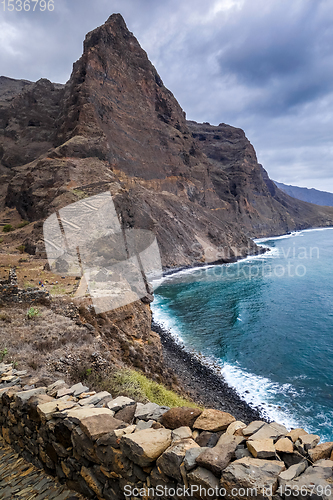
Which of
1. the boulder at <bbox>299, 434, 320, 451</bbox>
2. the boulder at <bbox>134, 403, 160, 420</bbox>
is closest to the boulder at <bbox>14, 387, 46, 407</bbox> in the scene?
the boulder at <bbox>134, 403, 160, 420</bbox>

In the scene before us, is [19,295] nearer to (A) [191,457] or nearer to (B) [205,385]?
(A) [191,457]

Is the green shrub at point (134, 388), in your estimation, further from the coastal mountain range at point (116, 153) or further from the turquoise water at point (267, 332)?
the coastal mountain range at point (116, 153)

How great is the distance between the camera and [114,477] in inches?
133

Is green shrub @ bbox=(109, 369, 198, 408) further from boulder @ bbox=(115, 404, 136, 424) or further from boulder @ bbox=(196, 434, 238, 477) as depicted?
boulder @ bbox=(196, 434, 238, 477)

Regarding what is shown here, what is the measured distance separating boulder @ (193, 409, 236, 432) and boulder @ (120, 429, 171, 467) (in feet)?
1.54

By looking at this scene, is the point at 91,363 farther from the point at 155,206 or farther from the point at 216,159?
the point at 216,159

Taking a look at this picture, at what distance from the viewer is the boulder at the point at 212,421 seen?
346 centimetres

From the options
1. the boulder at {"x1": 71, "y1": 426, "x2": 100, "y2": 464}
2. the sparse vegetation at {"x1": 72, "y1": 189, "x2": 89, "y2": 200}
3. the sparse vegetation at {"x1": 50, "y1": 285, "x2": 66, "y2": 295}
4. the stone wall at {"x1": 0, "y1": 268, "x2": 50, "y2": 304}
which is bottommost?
the boulder at {"x1": 71, "y1": 426, "x2": 100, "y2": 464}

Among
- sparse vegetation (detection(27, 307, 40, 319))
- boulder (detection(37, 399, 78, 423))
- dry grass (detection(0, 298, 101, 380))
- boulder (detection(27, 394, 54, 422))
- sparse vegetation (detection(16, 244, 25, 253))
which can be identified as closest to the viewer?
boulder (detection(37, 399, 78, 423))

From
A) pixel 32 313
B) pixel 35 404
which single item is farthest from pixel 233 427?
pixel 32 313

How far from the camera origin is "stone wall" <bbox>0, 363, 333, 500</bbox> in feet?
8.17

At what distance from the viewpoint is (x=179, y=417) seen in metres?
3.70

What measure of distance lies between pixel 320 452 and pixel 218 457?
1.04m

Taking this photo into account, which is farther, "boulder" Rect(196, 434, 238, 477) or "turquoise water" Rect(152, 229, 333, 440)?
"turquoise water" Rect(152, 229, 333, 440)
